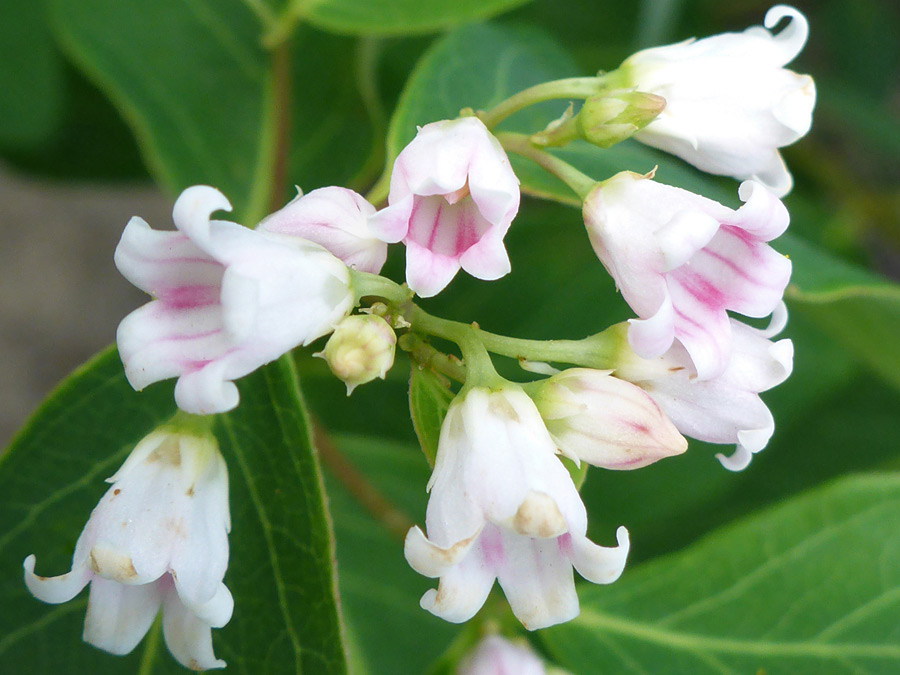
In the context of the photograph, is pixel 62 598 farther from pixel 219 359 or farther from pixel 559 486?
pixel 559 486

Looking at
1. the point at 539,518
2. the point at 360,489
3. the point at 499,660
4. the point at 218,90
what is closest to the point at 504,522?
the point at 539,518

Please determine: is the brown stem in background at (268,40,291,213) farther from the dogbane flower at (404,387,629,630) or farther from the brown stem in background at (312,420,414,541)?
the dogbane flower at (404,387,629,630)

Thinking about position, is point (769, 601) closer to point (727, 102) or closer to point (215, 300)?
point (727, 102)

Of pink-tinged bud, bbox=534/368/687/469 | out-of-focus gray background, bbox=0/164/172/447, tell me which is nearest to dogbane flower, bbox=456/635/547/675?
pink-tinged bud, bbox=534/368/687/469

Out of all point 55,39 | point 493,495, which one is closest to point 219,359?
point 493,495

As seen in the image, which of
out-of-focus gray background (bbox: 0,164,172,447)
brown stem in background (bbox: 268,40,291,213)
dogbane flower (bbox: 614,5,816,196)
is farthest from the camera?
out-of-focus gray background (bbox: 0,164,172,447)

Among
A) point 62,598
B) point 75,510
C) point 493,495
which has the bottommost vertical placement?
point 75,510
